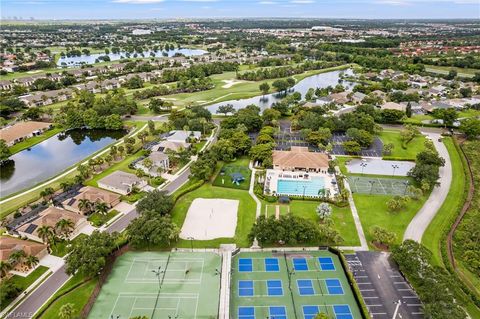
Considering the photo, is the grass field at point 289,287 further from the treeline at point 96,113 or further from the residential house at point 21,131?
the residential house at point 21,131

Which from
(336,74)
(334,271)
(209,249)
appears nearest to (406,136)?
(334,271)

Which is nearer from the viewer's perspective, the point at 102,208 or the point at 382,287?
the point at 382,287

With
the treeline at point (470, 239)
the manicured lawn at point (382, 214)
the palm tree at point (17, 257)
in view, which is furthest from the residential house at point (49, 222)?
the treeline at point (470, 239)

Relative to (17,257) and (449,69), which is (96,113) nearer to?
(17,257)

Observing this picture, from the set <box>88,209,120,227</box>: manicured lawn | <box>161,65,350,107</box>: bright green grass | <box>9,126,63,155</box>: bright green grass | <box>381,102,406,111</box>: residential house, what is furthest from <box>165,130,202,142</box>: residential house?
<box>381,102,406,111</box>: residential house

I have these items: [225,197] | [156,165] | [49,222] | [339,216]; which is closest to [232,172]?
[225,197]
